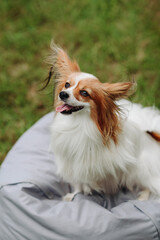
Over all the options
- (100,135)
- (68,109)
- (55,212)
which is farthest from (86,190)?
(68,109)

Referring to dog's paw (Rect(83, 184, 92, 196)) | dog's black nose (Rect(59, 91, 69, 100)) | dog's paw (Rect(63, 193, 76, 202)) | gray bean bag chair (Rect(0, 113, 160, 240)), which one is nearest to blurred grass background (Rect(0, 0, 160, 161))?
gray bean bag chair (Rect(0, 113, 160, 240))

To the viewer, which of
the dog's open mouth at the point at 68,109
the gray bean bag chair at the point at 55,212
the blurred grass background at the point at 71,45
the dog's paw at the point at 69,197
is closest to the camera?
the dog's open mouth at the point at 68,109

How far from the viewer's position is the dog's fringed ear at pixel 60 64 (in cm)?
179

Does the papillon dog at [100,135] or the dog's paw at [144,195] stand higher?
the papillon dog at [100,135]

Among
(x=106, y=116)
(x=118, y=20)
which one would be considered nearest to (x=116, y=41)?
(x=118, y=20)

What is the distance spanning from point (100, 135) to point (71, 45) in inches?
84.4

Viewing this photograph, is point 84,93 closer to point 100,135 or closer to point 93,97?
point 93,97

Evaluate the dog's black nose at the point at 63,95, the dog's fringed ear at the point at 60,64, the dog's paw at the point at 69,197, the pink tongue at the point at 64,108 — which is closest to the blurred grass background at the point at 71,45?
the dog's paw at the point at 69,197

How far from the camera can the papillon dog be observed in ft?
5.32

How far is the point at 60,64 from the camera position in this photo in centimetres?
181

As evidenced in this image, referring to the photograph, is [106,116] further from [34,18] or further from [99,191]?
[34,18]

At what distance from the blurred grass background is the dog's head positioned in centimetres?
130

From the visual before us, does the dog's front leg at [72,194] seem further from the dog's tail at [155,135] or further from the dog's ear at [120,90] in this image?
the dog's ear at [120,90]

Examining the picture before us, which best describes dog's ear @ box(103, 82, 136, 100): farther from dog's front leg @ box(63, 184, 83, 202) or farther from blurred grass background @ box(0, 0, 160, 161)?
blurred grass background @ box(0, 0, 160, 161)
